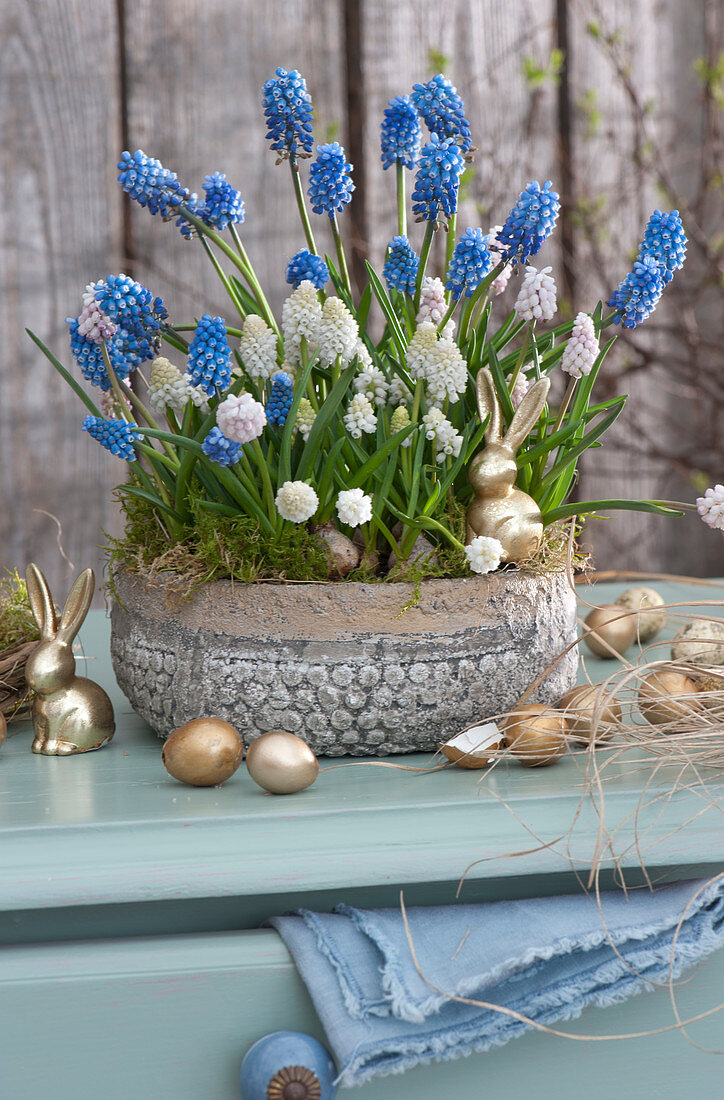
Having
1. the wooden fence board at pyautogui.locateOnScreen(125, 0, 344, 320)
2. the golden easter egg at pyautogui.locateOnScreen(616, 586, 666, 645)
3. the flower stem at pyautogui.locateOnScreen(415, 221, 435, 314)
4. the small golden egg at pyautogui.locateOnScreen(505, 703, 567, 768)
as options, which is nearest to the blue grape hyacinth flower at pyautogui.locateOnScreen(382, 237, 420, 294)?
the flower stem at pyautogui.locateOnScreen(415, 221, 435, 314)

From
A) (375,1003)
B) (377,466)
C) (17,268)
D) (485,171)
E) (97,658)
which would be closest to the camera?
(375,1003)

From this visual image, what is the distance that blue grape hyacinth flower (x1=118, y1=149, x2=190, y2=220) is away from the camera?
18.1 inches

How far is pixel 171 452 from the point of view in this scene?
50cm

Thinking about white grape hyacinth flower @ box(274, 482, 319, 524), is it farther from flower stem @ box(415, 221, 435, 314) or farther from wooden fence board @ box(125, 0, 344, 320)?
wooden fence board @ box(125, 0, 344, 320)

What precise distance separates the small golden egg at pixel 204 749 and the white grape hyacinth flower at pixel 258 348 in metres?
0.17

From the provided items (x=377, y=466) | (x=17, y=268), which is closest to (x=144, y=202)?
(x=377, y=466)

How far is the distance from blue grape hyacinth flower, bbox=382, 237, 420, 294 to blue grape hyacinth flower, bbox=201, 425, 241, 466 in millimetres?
130

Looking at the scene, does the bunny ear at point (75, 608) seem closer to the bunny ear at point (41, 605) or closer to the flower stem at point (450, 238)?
the bunny ear at point (41, 605)

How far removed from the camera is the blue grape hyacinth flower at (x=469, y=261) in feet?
1.47

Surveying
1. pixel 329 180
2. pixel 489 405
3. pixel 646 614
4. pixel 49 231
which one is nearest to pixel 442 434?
pixel 489 405

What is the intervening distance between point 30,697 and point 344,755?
219mm

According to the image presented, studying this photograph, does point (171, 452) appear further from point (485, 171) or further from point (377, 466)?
point (485, 171)

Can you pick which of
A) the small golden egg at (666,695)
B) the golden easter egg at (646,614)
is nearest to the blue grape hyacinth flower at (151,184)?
the small golden egg at (666,695)

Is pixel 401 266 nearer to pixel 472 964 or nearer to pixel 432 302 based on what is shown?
pixel 432 302
